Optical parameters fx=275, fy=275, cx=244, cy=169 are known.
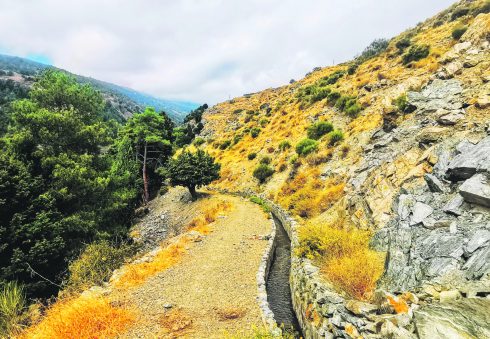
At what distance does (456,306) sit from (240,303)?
6530mm

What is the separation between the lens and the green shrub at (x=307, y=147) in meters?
27.1

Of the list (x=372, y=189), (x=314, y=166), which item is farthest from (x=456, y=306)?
(x=314, y=166)

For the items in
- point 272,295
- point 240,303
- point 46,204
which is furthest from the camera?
point 46,204

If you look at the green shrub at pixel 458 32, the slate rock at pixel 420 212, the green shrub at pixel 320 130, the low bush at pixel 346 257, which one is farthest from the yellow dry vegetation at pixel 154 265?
the green shrub at pixel 458 32

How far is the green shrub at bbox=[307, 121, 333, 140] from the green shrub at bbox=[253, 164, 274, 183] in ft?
19.4

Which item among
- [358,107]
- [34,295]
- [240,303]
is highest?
[358,107]

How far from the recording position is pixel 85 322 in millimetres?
7859

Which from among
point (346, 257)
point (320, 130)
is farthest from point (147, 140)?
point (346, 257)

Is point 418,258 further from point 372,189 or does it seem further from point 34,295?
point 34,295

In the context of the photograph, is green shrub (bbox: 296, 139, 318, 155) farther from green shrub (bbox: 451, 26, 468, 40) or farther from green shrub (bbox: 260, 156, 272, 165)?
green shrub (bbox: 451, 26, 468, 40)

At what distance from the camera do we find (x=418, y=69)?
1038 inches

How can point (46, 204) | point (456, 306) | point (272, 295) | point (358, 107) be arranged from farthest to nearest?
point (358, 107) → point (46, 204) → point (272, 295) → point (456, 306)

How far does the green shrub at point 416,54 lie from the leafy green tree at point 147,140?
94.8 ft

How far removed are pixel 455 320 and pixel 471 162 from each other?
234 inches
